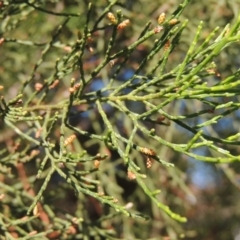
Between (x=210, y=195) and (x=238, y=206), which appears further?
(x=210, y=195)

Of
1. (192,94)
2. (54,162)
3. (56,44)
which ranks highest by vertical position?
(56,44)

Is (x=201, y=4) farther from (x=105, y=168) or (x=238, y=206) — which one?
(x=238, y=206)

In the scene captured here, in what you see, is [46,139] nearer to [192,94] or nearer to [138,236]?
[192,94]

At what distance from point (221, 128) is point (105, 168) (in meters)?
1.37

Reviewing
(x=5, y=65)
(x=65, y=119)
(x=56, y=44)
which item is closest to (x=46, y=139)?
(x=65, y=119)

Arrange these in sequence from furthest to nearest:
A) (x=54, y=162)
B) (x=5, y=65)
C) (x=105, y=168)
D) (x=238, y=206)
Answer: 1. (x=238, y=206)
2. (x=5, y=65)
3. (x=105, y=168)
4. (x=54, y=162)

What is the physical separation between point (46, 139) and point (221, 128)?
2.37m

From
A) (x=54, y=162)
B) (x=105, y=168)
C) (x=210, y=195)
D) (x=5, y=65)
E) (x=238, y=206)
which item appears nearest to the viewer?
(x=54, y=162)

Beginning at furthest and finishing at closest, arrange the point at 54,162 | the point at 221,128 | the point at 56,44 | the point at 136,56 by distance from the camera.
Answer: the point at 221,128
the point at 136,56
the point at 56,44
the point at 54,162

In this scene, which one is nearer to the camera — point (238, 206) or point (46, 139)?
point (46, 139)

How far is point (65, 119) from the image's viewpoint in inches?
64.8

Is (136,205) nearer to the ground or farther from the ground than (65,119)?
nearer to the ground

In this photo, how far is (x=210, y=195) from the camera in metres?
5.15

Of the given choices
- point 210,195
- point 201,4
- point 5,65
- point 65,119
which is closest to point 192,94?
point 65,119
